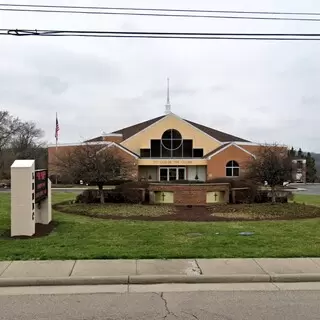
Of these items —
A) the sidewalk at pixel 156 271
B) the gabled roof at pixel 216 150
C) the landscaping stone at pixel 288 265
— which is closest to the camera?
the sidewalk at pixel 156 271

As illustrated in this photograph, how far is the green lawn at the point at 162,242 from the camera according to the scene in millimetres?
8922

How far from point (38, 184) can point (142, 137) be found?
4454cm

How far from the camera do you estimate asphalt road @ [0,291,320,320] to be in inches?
218

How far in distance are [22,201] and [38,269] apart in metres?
3.77

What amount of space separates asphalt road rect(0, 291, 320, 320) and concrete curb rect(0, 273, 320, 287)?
581mm

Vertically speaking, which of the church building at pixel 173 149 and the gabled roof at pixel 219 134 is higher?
the gabled roof at pixel 219 134

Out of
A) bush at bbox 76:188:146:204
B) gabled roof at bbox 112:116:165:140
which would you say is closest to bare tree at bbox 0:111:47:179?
gabled roof at bbox 112:116:165:140

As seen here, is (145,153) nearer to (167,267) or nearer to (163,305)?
(167,267)

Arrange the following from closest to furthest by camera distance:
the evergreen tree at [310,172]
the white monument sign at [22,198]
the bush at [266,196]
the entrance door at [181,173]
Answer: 1. the white monument sign at [22,198]
2. the bush at [266,196]
3. the entrance door at [181,173]
4. the evergreen tree at [310,172]

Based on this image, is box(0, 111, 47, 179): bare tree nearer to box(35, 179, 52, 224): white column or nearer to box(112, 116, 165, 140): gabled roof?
box(112, 116, 165, 140): gabled roof

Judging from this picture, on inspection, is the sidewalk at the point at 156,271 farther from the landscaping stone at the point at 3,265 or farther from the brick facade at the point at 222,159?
the brick facade at the point at 222,159

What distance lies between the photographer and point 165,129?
57156 millimetres

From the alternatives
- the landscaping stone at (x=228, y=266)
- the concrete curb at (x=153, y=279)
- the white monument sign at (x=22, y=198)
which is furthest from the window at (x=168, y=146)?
the concrete curb at (x=153, y=279)

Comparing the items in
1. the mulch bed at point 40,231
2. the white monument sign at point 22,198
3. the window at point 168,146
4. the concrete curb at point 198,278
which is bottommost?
the concrete curb at point 198,278
